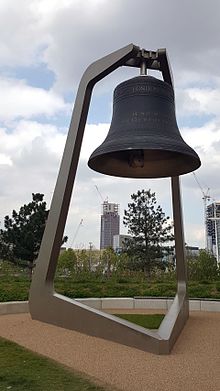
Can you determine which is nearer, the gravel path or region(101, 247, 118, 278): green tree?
the gravel path

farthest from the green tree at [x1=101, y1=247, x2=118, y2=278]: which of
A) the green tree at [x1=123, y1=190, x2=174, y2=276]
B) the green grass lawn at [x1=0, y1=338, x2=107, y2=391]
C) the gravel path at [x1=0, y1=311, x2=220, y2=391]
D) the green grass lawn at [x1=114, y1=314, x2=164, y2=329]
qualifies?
the green grass lawn at [x1=0, y1=338, x2=107, y2=391]

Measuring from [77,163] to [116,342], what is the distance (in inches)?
125

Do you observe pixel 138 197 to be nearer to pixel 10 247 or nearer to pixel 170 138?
pixel 10 247

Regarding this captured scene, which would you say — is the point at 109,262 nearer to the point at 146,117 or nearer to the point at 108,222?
the point at 146,117

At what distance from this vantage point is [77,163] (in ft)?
24.2

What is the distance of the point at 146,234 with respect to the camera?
21.1m

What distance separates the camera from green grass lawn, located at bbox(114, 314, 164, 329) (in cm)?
793

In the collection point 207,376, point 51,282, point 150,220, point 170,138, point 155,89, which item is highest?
point 150,220

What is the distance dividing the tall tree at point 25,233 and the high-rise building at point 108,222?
30634 millimetres

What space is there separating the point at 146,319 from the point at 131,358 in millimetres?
3539

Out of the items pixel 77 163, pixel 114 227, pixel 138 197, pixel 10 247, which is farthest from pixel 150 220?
pixel 114 227

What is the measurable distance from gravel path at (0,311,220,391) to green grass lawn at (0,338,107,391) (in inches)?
8.8

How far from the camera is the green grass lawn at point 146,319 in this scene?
7933 millimetres

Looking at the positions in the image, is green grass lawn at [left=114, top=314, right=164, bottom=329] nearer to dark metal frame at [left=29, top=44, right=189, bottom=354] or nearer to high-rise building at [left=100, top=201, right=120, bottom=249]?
dark metal frame at [left=29, top=44, right=189, bottom=354]
